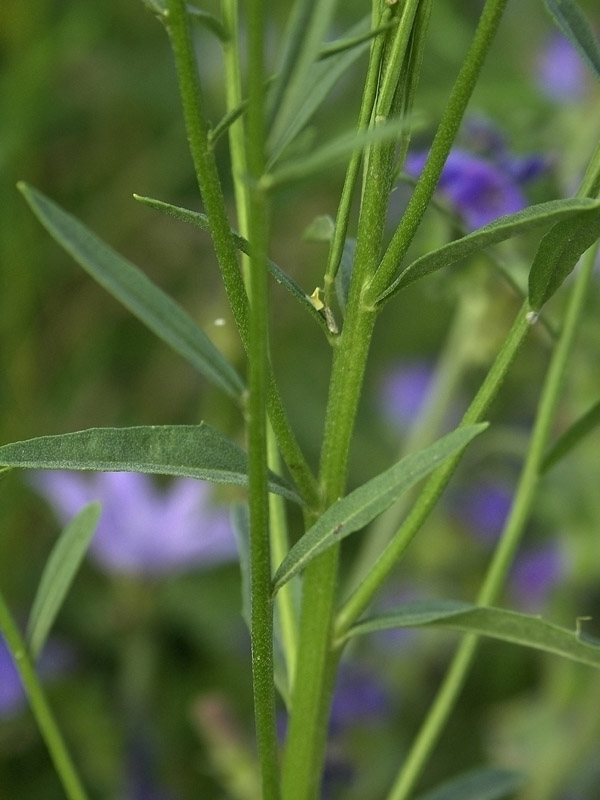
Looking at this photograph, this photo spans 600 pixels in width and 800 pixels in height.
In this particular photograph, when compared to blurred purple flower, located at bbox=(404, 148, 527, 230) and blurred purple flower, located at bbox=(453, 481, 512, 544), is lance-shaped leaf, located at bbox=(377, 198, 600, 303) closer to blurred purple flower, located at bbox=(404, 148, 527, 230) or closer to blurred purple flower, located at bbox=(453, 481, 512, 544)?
blurred purple flower, located at bbox=(404, 148, 527, 230)

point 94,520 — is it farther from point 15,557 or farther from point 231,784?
point 15,557

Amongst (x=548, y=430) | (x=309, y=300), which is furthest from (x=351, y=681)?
(x=309, y=300)

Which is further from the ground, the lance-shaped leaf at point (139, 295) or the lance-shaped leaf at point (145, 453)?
the lance-shaped leaf at point (139, 295)

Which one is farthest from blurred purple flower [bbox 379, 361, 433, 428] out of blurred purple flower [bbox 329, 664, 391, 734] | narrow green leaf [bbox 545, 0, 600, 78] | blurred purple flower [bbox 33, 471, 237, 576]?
narrow green leaf [bbox 545, 0, 600, 78]

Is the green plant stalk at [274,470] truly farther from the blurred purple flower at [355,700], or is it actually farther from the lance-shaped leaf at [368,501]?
the blurred purple flower at [355,700]

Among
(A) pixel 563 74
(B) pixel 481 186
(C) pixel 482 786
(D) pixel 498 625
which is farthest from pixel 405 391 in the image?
(D) pixel 498 625

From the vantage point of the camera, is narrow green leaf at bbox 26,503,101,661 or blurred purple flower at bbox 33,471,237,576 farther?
blurred purple flower at bbox 33,471,237,576

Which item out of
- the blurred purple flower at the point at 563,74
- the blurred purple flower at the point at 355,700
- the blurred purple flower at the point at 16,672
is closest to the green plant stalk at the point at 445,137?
the blurred purple flower at the point at 355,700

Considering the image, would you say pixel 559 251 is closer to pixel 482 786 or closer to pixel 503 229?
pixel 503 229
